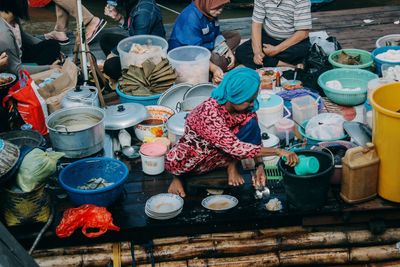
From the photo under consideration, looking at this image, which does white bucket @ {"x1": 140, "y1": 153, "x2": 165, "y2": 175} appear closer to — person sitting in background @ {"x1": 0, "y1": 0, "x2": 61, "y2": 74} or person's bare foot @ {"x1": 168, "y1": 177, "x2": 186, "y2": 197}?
person's bare foot @ {"x1": 168, "y1": 177, "x2": 186, "y2": 197}

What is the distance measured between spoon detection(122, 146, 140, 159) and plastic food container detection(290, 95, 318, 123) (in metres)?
→ 1.50

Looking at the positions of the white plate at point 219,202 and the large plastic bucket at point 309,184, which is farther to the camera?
the white plate at point 219,202

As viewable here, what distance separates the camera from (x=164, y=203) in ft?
15.0

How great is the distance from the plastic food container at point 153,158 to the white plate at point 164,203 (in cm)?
40

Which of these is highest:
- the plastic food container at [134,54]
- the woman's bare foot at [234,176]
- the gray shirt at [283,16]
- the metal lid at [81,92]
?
the gray shirt at [283,16]

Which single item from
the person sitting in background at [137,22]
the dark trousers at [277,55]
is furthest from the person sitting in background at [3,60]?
the dark trousers at [277,55]

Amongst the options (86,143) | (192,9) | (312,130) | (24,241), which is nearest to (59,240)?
(24,241)

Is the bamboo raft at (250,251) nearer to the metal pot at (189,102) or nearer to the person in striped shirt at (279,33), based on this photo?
the metal pot at (189,102)

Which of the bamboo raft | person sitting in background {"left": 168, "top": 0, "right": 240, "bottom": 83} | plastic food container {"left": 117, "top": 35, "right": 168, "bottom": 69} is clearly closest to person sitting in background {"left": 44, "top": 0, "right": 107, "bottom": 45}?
plastic food container {"left": 117, "top": 35, "right": 168, "bottom": 69}

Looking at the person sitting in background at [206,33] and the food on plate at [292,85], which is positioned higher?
the person sitting in background at [206,33]

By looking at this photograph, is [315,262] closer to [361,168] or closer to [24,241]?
[361,168]

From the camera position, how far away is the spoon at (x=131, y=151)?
17.2 ft

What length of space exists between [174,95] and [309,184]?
84.0 inches

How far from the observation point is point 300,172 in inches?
171
